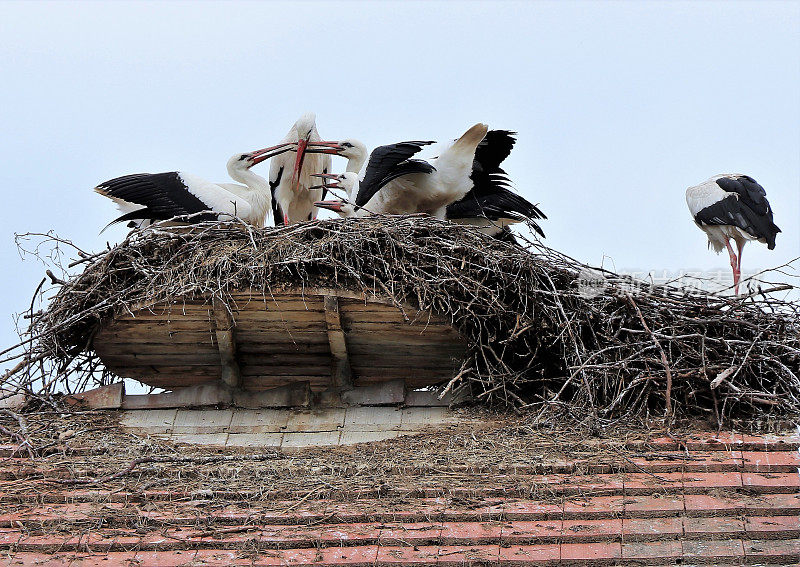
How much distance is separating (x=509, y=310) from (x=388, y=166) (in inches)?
72.4

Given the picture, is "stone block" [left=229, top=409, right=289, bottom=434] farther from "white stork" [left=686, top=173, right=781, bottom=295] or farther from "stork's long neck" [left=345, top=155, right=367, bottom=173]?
"white stork" [left=686, top=173, right=781, bottom=295]

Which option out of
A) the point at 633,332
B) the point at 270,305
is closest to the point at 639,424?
the point at 633,332

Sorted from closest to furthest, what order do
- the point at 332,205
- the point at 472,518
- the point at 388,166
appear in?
the point at 472,518, the point at 388,166, the point at 332,205

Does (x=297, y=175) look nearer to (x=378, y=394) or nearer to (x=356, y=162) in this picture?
(x=356, y=162)

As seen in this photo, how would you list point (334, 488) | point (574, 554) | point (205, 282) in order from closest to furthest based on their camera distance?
point (574, 554) → point (334, 488) → point (205, 282)

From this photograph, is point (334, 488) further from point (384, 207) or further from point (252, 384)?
point (384, 207)

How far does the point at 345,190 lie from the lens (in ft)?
28.3

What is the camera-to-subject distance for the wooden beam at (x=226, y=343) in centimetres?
598

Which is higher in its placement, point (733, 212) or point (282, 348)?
point (733, 212)

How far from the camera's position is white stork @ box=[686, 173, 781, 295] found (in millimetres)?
9594

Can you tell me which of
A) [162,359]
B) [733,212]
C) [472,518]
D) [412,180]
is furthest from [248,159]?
[472,518]

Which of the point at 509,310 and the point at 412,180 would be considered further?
the point at 412,180

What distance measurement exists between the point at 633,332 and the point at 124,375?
2.92 m

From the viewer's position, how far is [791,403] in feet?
18.2
